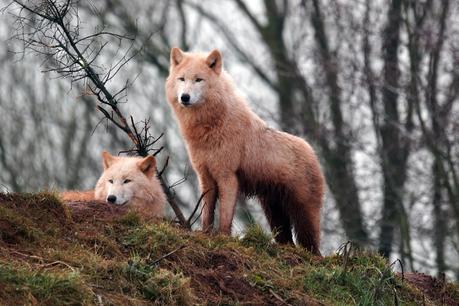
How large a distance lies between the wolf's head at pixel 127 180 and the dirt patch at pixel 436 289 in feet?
10.0

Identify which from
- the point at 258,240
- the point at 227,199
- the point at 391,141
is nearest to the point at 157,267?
the point at 258,240

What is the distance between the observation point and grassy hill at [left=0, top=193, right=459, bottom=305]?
944 centimetres

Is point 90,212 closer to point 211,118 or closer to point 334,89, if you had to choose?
point 211,118

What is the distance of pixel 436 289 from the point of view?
493 inches

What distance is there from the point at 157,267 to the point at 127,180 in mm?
3490

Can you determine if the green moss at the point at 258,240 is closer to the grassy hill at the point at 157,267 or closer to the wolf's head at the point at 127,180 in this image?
the grassy hill at the point at 157,267

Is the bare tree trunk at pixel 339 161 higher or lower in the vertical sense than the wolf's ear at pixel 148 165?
lower

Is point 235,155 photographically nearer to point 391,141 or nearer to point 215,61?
point 215,61

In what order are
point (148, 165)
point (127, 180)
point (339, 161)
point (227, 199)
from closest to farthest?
point (227, 199) < point (127, 180) < point (148, 165) < point (339, 161)

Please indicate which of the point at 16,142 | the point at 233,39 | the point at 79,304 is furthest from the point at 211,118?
the point at 233,39

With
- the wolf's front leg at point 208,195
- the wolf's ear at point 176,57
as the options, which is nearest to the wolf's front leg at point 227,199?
the wolf's front leg at point 208,195

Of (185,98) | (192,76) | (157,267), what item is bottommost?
(157,267)

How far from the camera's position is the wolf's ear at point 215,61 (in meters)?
13.7

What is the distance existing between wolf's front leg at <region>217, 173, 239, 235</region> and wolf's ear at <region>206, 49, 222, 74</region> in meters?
1.29
